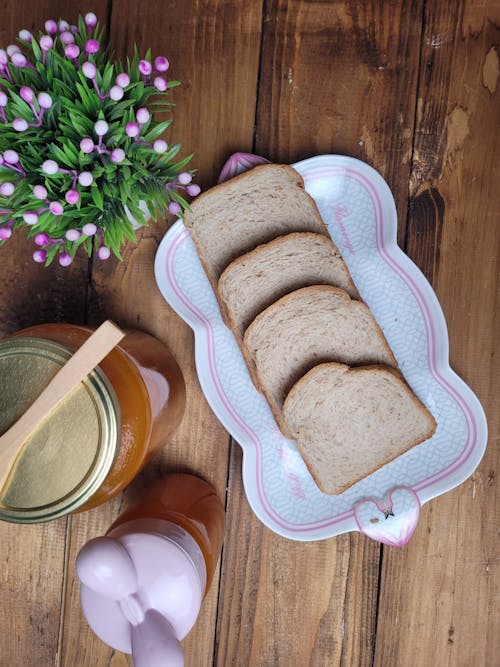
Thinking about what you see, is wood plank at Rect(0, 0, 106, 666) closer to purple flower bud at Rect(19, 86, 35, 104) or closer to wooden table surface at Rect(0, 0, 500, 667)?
wooden table surface at Rect(0, 0, 500, 667)

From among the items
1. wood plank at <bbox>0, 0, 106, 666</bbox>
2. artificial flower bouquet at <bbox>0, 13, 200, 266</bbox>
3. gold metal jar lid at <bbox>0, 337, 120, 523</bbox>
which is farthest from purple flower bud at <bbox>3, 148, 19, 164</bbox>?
wood plank at <bbox>0, 0, 106, 666</bbox>

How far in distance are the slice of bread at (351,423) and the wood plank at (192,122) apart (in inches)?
5.7

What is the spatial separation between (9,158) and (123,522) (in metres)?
0.50

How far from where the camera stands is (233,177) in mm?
910

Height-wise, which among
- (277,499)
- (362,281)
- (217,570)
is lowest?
→ (217,570)

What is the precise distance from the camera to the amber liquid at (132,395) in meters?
0.75

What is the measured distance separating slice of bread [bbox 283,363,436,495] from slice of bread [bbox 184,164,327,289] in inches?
9.0

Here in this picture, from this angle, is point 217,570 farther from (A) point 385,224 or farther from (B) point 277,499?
(A) point 385,224

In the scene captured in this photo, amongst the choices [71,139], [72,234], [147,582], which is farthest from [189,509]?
[71,139]

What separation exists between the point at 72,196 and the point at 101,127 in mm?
82

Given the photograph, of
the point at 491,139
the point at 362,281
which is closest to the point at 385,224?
the point at 362,281

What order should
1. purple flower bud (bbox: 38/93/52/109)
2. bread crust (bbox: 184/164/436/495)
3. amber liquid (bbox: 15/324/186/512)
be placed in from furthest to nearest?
bread crust (bbox: 184/164/436/495), amber liquid (bbox: 15/324/186/512), purple flower bud (bbox: 38/93/52/109)

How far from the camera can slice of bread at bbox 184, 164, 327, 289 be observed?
90 cm

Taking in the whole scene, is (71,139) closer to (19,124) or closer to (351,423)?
(19,124)
